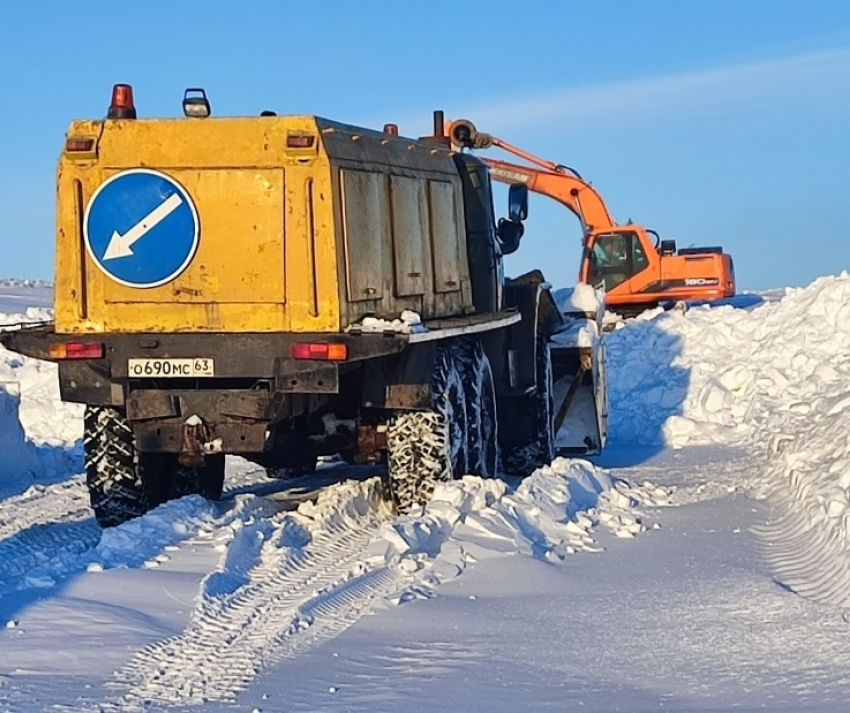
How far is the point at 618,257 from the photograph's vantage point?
3038 cm

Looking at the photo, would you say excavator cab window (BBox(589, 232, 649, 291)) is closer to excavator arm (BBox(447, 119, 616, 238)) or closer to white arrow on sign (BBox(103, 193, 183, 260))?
excavator arm (BBox(447, 119, 616, 238))

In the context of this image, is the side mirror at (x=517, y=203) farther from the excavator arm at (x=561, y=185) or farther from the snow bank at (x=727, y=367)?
the excavator arm at (x=561, y=185)

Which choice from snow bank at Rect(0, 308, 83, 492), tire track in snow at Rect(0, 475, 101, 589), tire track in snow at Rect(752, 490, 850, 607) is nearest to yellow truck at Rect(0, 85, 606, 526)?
tire track in snow at Rect(0, 475, 101, 589)

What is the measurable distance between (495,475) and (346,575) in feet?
14.2

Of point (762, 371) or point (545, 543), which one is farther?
point (762, 371)

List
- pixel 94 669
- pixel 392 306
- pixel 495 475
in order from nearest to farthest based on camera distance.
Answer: pixel 94 669 < pixel 392 306 < pixel 495 475

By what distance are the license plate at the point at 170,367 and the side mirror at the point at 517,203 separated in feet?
14.3

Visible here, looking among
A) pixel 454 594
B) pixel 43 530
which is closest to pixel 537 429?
pixel 43 530

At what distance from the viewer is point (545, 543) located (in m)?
8.83

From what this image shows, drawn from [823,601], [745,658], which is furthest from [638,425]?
[745,658]

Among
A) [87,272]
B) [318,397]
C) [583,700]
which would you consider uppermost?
[87,272]

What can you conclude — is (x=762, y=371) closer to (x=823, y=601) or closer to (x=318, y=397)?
(x=318, y=397)

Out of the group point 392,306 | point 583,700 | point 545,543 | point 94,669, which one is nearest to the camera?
point 583,700

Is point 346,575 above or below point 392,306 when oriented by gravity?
below
